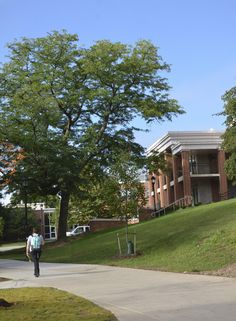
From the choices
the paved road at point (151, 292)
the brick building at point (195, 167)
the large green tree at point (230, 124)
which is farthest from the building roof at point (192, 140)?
the paved road at point (151, 292)

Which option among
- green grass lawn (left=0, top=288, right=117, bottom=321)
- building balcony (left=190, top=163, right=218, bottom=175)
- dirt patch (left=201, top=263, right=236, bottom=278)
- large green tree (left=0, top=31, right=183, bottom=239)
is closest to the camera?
green grass lawn (left=0, top=288, right=117, bottom=321)

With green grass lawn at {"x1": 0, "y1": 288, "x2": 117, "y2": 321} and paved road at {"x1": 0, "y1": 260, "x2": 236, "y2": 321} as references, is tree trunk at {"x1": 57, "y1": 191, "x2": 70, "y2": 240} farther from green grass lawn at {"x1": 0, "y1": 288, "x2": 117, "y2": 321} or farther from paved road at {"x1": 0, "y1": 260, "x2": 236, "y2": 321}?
green grass lawn at {"x1": 0, "y1": 288, "x2": 117, "y2": 321}

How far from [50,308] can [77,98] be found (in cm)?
3469

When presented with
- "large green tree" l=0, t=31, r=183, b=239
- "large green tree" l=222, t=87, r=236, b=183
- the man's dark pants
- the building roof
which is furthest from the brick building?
the man's dark pants

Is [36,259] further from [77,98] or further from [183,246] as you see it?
[77,98]

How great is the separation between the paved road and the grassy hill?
1.56 meters

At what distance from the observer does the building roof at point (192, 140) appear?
5616cm

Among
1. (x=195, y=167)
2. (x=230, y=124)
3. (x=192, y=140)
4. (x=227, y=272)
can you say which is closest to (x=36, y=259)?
(x=227, y=272)

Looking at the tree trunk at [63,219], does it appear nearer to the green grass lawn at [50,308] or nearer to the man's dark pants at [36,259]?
the man's dark pants at [36,259]

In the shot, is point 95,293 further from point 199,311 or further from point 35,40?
point 35,40

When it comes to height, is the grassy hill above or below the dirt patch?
above

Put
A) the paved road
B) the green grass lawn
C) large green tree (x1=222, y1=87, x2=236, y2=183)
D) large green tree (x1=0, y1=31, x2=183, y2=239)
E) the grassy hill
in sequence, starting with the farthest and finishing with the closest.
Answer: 1. large green tree (x1=0, y1=31, x2=183, y2=239)
2. large green tree (x1=222, y1=87, x2=236, y2=183)
3. the grassy hill
4. the paved road
5. the green grass lawn

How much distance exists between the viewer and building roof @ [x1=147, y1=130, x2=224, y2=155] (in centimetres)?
5616

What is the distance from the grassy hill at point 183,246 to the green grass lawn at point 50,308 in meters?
6.13
